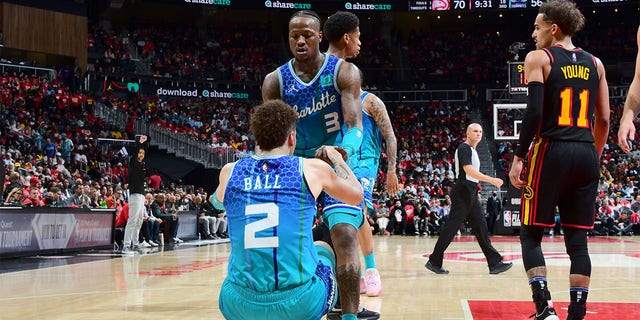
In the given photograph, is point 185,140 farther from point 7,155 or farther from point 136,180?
point 136,180

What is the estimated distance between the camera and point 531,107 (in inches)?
174

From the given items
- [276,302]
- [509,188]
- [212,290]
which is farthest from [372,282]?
[509,188]

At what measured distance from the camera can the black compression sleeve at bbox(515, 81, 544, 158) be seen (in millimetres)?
4398

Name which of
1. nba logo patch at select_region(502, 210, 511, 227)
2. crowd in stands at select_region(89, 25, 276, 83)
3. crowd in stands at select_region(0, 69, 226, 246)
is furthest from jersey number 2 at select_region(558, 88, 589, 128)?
crowd in stands at select_region(89, 25, 276, 83)

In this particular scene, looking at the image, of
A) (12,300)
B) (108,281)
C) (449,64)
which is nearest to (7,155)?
(108,281)

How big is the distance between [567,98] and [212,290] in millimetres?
3898

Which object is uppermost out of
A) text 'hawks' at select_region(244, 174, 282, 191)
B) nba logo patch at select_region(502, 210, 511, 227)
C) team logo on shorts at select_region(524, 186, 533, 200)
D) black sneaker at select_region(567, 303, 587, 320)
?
text 'hawks' at select_region(244, 174, 282, 191)

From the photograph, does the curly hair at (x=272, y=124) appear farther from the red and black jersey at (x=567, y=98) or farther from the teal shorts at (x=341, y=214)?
the red and black jersey at (x=567, y=98)

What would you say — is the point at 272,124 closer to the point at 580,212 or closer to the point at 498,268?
the point at 580,212

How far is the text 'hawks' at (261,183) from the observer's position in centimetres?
311

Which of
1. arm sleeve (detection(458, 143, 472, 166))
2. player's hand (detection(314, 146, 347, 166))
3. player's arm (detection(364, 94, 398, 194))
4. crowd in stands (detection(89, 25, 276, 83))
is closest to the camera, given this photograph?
player's hand (detection(314, 146, 347, 166))

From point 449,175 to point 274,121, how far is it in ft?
85.0

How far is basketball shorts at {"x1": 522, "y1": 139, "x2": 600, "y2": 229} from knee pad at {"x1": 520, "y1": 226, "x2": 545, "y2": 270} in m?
0.07

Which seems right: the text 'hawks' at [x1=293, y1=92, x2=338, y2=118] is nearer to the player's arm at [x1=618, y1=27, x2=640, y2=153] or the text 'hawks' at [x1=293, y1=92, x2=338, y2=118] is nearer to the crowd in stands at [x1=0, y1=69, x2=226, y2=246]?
the player's arm at [x1=618, y1=27, x2=640, y2=153]
